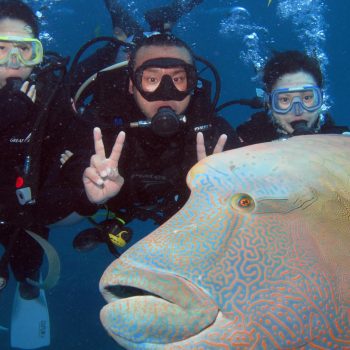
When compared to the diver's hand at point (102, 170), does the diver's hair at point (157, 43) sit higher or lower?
higher

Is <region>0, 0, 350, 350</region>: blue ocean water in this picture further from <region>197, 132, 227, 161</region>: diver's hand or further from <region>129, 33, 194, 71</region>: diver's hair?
<region>197, 132, 227, 161</region>: diver's hand

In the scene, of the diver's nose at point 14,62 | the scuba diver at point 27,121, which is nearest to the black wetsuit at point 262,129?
the scuba diver at point 27,121

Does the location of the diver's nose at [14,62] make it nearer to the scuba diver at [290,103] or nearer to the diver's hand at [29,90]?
the diver's hand at [29,90]

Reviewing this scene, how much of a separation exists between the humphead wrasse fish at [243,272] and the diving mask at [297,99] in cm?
333

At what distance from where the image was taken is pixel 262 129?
17.2ft

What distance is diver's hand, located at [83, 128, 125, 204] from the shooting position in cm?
308

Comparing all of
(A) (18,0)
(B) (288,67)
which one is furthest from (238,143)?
(A) (18,0)

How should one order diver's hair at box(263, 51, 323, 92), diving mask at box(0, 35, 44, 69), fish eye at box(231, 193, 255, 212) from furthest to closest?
diver's hair at box(263, 51, 323, 92) < diving mask at box(0, 35, 44, 69) < fish eye at box(231, 193, 255, 212)

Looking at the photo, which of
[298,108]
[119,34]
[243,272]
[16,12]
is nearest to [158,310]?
[243,272]

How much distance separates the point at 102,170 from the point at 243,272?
6.33 feet

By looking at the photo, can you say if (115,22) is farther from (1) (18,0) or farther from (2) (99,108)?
(2) (99,108)

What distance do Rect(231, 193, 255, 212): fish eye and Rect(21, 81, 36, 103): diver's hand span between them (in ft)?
11.1

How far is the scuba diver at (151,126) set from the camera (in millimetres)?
3945

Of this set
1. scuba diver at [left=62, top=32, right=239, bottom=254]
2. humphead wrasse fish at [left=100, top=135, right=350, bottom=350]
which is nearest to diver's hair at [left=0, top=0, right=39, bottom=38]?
scuba diver at [left=62, top=32, right=239, bottom=254]
